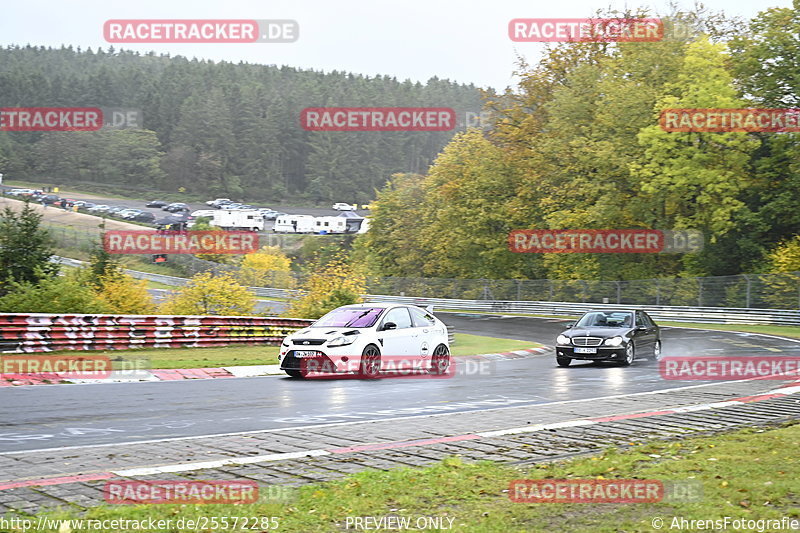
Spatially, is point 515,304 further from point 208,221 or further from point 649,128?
point 208,221

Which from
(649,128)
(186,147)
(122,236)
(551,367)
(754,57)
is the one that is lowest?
(551,367)

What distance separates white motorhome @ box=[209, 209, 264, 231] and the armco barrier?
87.8 m

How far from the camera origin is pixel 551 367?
23672 mm

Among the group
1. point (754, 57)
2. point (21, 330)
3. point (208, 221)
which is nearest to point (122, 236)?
point (208, 221)

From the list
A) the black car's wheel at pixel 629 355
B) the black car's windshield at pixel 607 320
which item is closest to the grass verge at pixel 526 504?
the black car's wheel at pixel 629 355

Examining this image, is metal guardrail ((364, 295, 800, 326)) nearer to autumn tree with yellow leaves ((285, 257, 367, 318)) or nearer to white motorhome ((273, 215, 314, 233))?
autumn tree with yellow leaves ((285, 257, 367, 318))

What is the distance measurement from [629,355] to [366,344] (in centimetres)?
836

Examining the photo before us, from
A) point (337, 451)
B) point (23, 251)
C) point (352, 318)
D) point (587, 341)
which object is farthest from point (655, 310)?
point (337, 451)

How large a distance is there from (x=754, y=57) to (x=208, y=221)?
68.4m

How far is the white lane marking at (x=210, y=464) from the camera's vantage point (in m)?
7.70

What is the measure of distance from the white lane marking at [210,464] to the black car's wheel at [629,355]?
1588cm
